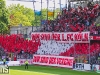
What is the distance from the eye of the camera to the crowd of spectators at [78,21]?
46472 millimetres

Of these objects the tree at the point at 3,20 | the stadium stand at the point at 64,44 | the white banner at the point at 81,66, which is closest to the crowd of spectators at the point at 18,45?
the stadium stand at the point at 64,44

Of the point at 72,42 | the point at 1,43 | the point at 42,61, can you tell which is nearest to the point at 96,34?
the point at 72,42

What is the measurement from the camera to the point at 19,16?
122m

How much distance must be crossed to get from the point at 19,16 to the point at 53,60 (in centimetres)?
7866

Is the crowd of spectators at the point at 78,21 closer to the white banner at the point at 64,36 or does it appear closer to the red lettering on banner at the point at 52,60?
the white banner at the point at 64,36

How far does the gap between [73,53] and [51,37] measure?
6990 mm

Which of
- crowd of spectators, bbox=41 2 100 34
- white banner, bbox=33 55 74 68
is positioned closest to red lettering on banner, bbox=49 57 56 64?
white banner, bbox=33 55 74 68

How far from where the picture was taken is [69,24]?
49.1 meters

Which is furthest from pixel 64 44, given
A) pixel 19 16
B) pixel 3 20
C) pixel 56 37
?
pixel 19 16

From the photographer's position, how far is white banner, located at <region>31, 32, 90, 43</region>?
1791 inches

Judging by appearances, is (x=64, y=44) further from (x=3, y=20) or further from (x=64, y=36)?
(x=3, y=20)

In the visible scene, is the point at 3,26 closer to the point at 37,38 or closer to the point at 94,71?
the point at 37,38

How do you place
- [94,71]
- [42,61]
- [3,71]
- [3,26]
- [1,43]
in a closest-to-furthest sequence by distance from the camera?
[3,71], [94,71], [42,61], [1,43], [3,26]

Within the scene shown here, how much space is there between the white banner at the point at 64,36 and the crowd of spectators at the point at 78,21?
75 cm
